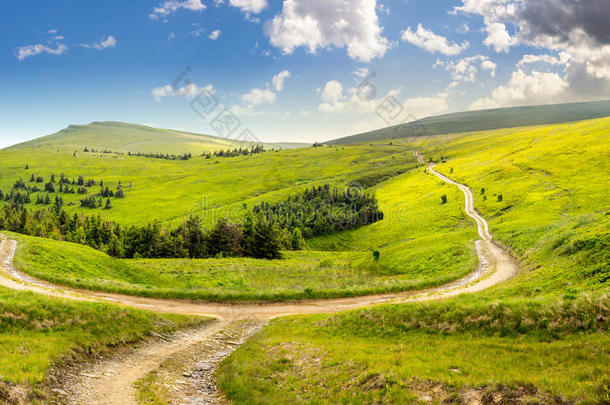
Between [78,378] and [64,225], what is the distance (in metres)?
122

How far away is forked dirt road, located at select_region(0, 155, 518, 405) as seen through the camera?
14.0 metres

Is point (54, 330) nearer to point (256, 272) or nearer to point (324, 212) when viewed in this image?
point (256, 272)

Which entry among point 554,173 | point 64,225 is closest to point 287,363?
point 554,173

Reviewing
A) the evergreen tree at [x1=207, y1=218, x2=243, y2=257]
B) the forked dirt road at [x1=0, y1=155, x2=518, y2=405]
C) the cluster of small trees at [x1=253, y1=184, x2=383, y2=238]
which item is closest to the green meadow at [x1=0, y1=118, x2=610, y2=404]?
the forked dirt road at [x1=0, y1=155, x2=518, y2=405]

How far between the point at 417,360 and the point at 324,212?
4606 inches

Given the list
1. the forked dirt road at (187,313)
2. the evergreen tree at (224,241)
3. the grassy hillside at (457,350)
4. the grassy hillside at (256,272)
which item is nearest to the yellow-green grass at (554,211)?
the grassy hillside at (457,350)

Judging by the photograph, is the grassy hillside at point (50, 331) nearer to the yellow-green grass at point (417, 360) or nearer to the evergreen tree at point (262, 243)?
the yellow-green grass at point (417, 360)

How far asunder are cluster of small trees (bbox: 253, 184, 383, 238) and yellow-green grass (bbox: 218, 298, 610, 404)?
74.4 metres

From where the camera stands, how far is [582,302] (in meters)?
13.6

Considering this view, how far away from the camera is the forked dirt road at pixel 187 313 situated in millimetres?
13969

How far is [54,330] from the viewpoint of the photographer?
1689cm

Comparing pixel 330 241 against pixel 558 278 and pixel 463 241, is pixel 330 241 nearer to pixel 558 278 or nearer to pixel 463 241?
pixel 463 241

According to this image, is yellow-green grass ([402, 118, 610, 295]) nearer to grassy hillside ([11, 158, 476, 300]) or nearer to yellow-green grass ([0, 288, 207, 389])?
grassy hillside ([11, 158, 476, 300])

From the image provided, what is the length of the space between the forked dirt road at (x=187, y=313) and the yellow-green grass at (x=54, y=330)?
1200mm
